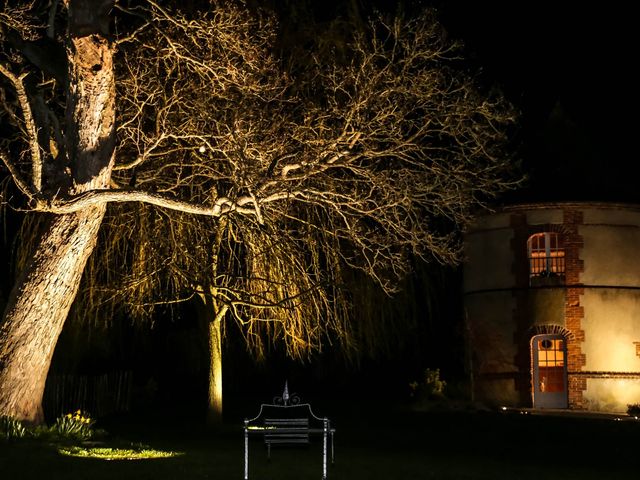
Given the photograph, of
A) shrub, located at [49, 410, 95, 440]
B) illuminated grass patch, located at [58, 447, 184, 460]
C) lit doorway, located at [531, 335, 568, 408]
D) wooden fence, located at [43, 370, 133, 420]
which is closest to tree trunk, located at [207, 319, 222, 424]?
wooden fence, located at [43, 370, 133, 420]

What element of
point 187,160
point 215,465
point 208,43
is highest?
point 208,43

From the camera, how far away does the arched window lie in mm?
29344

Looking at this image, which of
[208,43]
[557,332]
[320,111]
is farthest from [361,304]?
[208,43]

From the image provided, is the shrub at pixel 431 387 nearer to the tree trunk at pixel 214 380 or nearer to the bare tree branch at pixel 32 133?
the tree trunk at pixel 214 380

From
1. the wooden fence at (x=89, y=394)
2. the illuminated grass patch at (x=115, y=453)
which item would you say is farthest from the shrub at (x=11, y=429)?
the wooden fence at (x=89, y=394)

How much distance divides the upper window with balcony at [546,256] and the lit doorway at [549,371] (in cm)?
176

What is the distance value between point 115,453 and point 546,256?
58.9 ft

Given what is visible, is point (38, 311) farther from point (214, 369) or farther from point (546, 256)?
point (546, 256)

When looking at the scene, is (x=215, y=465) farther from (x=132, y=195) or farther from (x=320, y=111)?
(x=320, y=111)

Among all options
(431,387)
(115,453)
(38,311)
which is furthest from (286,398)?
(431,387)

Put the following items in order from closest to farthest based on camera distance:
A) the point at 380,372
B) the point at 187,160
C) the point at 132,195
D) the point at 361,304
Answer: the point at 132,195
the point at 187,160
the point at 361,304
the point at 380,372

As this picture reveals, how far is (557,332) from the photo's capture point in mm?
28828

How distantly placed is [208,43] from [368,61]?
2.58 m

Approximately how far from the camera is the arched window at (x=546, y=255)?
29.3 metres
